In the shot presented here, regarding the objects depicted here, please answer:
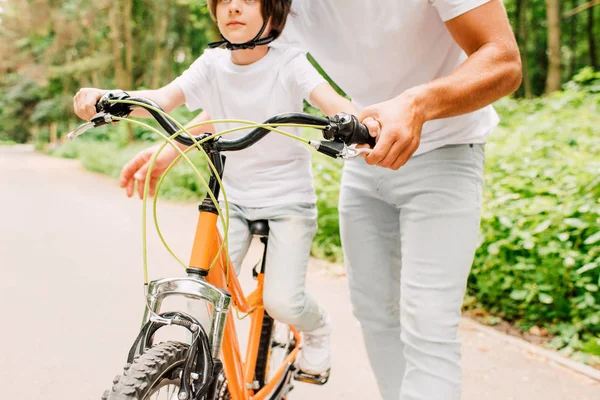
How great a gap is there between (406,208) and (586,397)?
6.98 feet

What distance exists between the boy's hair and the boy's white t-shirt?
0.10 meters

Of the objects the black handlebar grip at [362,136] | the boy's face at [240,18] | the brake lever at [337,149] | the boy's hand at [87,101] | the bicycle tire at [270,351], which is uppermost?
the boy's face at [240,18]

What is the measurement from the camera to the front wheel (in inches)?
49.1

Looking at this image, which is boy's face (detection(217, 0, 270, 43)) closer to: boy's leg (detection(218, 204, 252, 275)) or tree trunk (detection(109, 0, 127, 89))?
boy's leg (detection(218, 204, 252, 275))

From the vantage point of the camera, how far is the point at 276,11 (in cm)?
191

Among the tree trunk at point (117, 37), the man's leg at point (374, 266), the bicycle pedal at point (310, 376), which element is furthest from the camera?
the tree trunk at point (117, 37)

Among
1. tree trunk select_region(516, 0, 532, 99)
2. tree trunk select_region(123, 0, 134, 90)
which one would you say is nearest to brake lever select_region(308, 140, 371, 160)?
tree trunk select_region(516, 0, 532, 99)

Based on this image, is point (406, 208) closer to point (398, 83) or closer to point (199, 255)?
point (398, 83)

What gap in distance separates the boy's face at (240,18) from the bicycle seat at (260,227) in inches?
27.4

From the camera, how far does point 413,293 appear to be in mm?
1691

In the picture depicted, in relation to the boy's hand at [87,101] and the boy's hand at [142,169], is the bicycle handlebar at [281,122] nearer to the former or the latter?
the boy's hand at [87,101]

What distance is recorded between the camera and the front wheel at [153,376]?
4.09ft

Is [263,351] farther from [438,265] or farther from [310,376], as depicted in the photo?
[438,265]

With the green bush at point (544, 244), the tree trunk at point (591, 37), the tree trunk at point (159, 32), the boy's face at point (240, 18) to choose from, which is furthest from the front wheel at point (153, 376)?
the tree trunk at point (591, 37)
